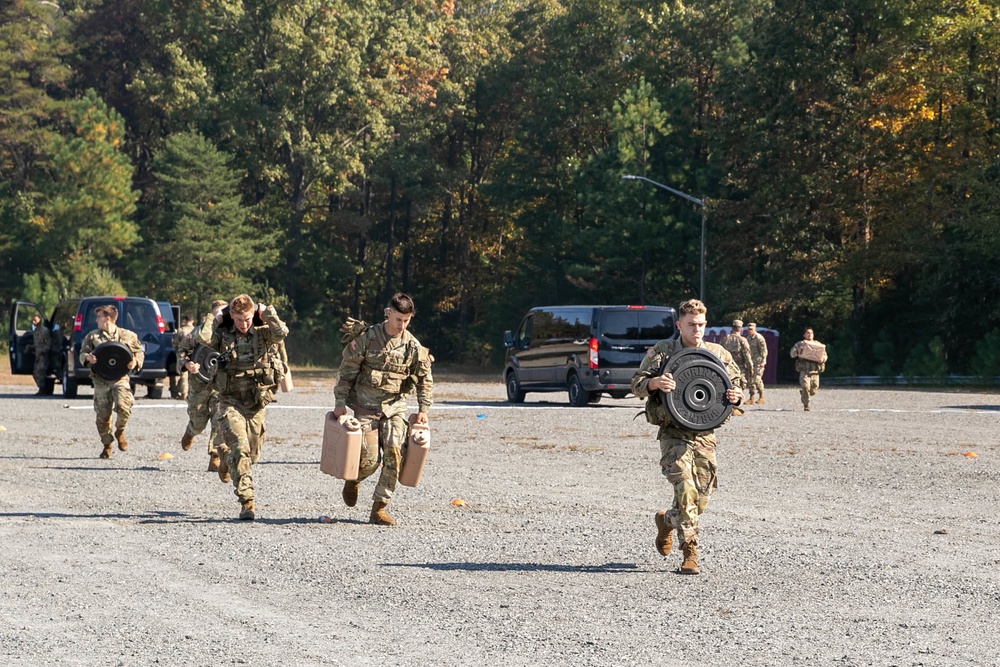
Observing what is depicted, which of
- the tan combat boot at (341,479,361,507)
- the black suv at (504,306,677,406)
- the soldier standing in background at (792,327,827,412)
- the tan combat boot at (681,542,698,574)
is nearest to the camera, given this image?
the tan combat boot at (681,542,698,574)

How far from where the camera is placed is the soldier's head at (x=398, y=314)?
1165 centimetres

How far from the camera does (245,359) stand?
12.5 meters

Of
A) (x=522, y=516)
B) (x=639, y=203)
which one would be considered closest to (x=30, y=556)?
(x=522, y=516)

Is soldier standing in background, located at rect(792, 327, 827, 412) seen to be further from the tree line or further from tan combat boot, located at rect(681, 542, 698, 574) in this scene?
tan combat boot, located at rect(681, 542, 698, 574)

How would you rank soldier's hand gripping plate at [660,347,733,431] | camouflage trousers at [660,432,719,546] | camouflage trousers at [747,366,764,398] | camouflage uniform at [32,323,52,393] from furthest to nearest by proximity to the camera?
camouflage uniform at [32,323,52,393] < camouflage trousers at [747,366,764,398] < soldier's hand gripping plate at [660,347,733,431] < camouflage trousers at [660,432,719,546]

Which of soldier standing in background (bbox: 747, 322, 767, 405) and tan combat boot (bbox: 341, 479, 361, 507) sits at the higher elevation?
soldier standing in background (bbox: 747, 322, 767, 405)

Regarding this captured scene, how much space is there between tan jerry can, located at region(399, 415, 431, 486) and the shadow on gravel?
1927mm

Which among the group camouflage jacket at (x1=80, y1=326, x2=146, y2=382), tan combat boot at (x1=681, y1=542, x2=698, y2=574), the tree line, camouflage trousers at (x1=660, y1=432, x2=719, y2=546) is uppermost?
the tree line

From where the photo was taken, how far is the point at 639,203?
209ft

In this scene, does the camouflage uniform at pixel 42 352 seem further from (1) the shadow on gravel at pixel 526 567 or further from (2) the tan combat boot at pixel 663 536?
(2) the tan combat boot at pixel 663 536

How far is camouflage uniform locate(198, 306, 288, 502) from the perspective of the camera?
12.4 m

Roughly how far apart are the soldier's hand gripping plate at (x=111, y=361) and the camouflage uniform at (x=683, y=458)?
903 cm

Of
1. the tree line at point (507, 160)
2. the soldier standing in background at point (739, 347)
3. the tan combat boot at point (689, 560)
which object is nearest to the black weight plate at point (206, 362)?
the tan combat boot at point (689, 560)

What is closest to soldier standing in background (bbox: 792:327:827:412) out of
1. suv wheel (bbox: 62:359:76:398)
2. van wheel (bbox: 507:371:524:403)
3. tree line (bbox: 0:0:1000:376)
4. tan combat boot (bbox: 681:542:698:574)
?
van wheel (bbox: 507:371:524:403)
